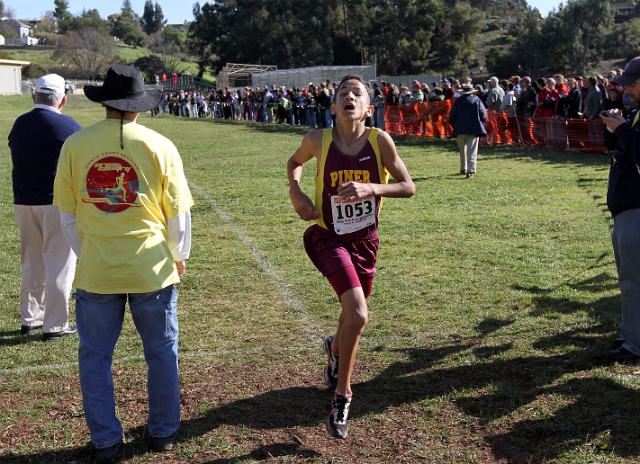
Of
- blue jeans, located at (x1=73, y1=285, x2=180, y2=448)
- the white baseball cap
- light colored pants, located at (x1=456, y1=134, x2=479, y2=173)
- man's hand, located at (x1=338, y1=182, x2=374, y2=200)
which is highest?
the white baseball cap

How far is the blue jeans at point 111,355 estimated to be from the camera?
3854 mm

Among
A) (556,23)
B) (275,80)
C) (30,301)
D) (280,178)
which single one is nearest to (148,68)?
(275,80)

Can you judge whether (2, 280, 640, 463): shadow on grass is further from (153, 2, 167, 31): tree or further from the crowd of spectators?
(153, 2, 167, 31): tree

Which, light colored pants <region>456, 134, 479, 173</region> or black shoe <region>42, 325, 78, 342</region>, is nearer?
black shoe <region>42, 325, 78, 342</region>

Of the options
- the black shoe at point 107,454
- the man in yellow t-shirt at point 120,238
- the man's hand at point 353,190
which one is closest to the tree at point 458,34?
the man's hand at point 353,190

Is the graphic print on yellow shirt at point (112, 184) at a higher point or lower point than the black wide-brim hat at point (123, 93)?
lower

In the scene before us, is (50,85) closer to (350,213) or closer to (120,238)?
(120,238)

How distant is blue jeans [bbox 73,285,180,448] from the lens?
3854 millimetres

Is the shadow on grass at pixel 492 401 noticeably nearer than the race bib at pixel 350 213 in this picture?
Yes

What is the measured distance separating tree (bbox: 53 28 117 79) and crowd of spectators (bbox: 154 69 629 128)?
52.5 metres

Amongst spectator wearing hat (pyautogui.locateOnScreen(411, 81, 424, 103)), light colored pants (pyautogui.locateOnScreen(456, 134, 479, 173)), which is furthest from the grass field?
spectator wearing hat (pyautogui.locateOnScreen(411, 81, 424, 103))

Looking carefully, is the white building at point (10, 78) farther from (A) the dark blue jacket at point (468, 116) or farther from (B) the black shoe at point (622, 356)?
(B) the black shoe at point (622, 356)

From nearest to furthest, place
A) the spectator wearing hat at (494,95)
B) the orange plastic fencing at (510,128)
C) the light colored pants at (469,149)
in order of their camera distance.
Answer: the light colored pants at (469,149) < the orange plastic fencing at (510,128) < the spectator wearing hat at (494,95)

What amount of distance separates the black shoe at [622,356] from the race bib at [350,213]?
2.16m
